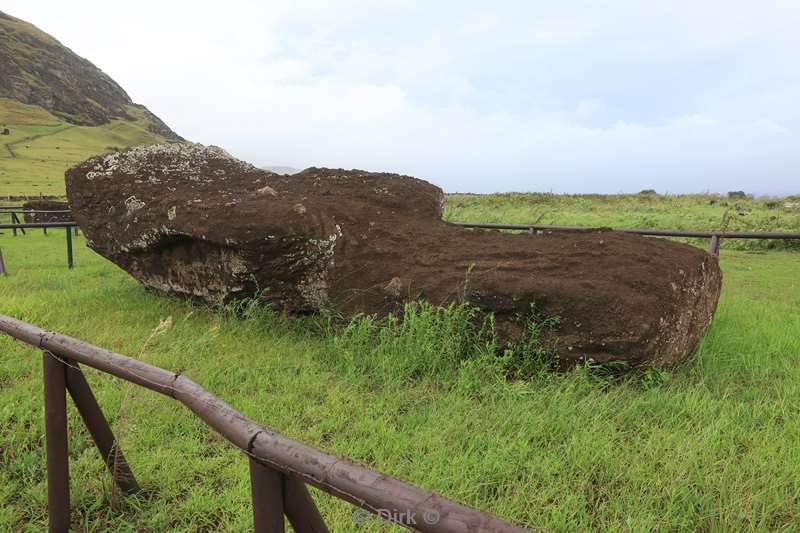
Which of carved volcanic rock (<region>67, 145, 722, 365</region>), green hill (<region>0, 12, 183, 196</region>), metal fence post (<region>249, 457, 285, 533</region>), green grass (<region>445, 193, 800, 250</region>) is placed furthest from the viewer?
green hill (<region>0, 12, 183, 196</region>)

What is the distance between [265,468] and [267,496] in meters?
0.09

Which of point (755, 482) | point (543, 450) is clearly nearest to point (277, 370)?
point (543, 450)

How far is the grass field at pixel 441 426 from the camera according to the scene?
2.38 metres

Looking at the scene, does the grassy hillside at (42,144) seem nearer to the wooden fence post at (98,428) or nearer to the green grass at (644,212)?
the green grass at (644,212)

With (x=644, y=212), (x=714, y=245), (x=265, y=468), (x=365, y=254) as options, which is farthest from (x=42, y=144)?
(x=265, y=468)

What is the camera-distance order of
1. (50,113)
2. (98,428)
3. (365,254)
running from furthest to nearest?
(50,113) → (365,254) → (98,428)

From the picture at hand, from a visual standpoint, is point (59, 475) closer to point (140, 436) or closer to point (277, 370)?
point (140, 436)

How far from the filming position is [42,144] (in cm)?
7694

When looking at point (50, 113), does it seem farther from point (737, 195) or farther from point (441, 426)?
point (441, 426)

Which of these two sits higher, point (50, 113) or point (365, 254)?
point (50, 113)

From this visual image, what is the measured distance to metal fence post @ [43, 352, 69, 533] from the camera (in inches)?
87.7

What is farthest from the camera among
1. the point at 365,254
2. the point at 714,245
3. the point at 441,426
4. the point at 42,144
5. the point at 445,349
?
the point at 42,144

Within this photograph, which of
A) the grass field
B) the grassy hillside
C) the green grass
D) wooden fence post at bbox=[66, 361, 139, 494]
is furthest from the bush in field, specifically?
the grassy hillside

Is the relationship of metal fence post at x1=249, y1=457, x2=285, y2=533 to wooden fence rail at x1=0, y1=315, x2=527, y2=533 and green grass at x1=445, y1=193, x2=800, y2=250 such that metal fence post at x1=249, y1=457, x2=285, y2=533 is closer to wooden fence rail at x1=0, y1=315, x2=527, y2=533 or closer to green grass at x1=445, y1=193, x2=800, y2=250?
wooden fence rail at x1=0, y1=315, x2=527, y2=533
